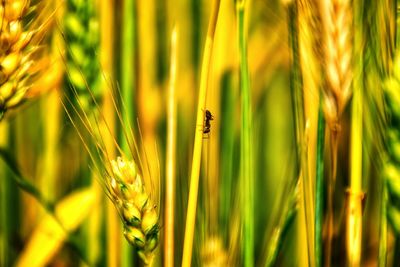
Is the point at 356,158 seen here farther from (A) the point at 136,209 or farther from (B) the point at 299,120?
(A) the point at 136,209

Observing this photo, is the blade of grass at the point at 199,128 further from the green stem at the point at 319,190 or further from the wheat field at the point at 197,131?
the green stem at the point at 319,190

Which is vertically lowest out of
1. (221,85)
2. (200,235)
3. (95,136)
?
(200,235)

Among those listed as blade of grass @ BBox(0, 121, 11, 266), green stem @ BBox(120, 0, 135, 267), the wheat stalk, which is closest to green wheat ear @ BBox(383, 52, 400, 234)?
green stem @ BBox(120, 0, 135, 267)

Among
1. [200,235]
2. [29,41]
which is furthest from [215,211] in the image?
[29,41]

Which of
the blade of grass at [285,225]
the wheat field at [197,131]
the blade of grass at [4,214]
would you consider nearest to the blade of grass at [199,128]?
the wheat field at [197,131]

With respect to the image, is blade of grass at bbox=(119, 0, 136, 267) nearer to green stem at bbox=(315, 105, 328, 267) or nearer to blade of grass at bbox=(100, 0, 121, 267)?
blade of grass at bbox=(100, 0, 121, 267)

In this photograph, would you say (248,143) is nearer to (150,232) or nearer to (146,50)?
(150,232)
